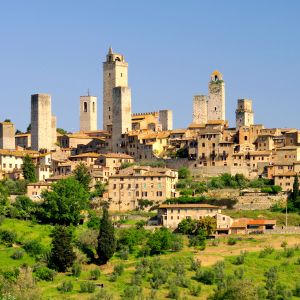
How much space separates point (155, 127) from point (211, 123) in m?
7.67

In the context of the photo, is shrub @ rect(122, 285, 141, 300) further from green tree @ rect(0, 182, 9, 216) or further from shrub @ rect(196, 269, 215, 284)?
green tree @ rect(0, 182, 9, 216)

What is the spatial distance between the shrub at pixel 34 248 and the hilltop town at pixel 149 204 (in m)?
0.09

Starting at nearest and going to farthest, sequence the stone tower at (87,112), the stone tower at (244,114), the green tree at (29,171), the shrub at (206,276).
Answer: the shrub at (206,276)
the green tree at (29,171)
the stone tower at (244,114)
the stone tower at (87,112)

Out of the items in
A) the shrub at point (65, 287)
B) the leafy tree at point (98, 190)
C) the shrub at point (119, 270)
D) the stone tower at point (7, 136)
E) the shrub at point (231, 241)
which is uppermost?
the stone tower at point (7, 136)

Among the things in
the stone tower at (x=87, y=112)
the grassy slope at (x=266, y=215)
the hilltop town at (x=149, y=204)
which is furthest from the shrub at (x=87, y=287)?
the stone tower at (x=87, y=112)

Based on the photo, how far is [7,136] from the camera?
10706 cm

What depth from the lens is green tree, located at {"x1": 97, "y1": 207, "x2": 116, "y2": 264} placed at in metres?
79.6

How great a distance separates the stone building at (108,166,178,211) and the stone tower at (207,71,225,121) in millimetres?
18351

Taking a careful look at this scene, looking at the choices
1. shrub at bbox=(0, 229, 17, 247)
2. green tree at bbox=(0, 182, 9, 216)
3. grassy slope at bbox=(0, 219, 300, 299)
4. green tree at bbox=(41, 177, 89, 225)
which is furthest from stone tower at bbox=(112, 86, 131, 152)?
shrub at bbox=(0, 229, 17, 247)

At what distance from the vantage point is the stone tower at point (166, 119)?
365 feet

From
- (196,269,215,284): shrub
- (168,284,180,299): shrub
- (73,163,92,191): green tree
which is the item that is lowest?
(168,284,180,299): shrub

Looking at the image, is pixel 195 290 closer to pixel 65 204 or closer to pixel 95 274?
pixel 95 274

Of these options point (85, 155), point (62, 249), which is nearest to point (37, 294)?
point (62, 249)

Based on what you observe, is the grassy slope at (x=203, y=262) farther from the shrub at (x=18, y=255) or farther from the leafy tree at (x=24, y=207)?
the leafy tree at (x=24, y=207)
